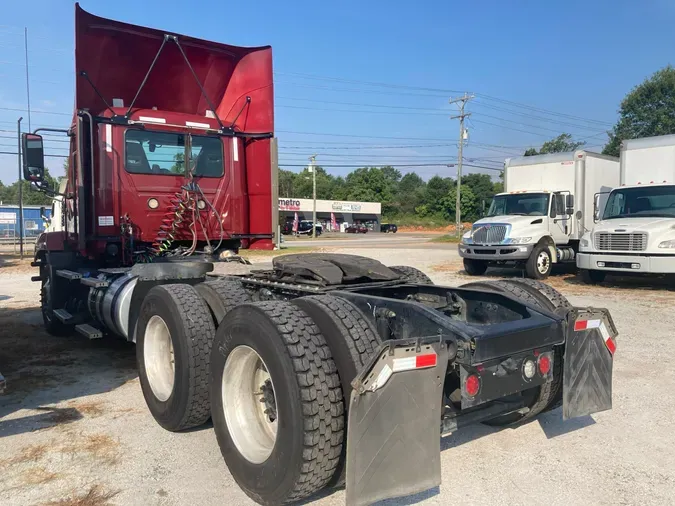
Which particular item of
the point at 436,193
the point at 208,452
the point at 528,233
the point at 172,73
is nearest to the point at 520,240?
the point at 528,233

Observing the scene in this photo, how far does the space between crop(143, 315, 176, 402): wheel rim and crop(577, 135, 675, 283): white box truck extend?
10.6 metres

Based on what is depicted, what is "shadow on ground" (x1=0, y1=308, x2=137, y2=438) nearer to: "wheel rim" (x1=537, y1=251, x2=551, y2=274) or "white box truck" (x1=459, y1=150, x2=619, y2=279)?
"white box truck" (x1=459, y1=150, x2=619, y2=279)

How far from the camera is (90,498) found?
3150 mm

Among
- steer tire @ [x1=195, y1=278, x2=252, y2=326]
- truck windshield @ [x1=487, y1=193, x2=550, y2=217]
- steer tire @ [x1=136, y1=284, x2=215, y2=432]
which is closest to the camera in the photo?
steer tire @ [x1=136, y1=284, x2=215, y2=432]

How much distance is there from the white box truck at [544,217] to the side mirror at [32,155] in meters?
12.0

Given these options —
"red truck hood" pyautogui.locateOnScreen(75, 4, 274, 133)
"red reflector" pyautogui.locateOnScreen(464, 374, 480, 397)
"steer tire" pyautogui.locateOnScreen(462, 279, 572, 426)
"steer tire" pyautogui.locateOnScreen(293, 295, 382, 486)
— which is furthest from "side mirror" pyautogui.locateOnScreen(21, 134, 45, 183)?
"red reflector" pyautogui.locateOnScreen(464, 374, 480, 397)

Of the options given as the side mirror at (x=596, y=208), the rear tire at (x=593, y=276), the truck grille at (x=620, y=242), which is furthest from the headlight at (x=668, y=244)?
the side mirror at (x=596, y=208)

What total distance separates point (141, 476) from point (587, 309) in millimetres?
2996

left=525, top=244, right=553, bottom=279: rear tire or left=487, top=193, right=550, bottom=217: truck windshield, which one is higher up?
left=487, top=193, right=550, bottom=217: truck windshield

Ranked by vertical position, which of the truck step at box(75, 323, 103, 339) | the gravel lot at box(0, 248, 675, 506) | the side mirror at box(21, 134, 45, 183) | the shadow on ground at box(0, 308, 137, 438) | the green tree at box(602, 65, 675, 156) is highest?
the green tree at box(602, 65, 675, 156)

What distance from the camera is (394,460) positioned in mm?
2594

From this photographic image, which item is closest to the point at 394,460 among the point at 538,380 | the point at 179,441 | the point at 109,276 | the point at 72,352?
the point at 538,380

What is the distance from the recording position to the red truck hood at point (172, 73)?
636 cm

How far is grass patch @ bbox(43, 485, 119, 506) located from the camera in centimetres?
309
